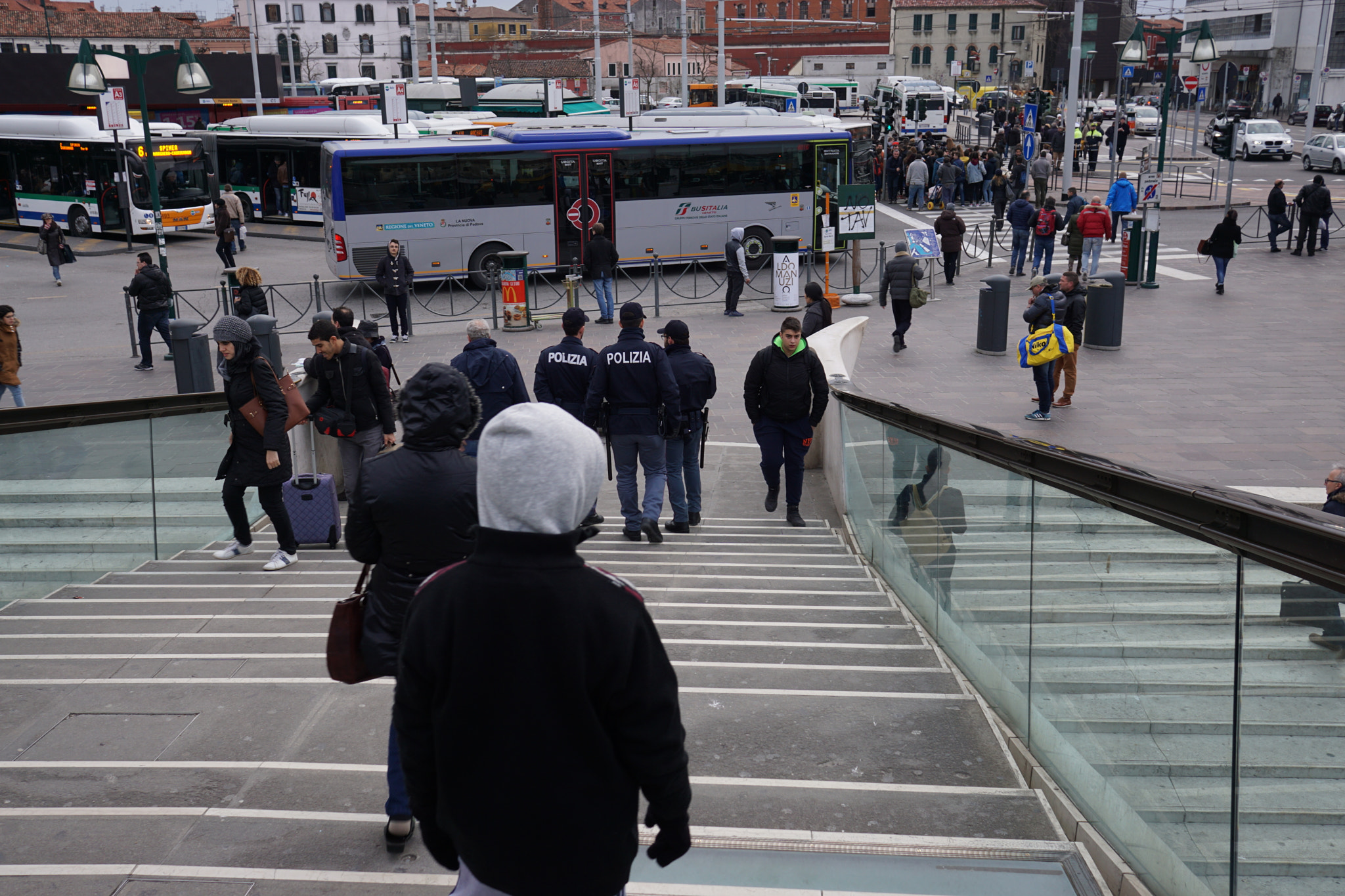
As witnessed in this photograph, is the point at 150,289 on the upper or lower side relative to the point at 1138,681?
lower

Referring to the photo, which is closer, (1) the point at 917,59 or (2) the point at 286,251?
(2) the point at 286,251

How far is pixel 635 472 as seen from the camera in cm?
905

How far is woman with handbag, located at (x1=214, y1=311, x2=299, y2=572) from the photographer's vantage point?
7.29 m

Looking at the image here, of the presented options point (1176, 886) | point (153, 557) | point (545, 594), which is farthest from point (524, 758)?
point (153, 557)

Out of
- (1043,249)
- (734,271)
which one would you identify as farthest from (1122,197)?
(734,271)

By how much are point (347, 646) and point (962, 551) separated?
304 centimetres

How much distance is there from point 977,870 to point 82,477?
6.33 m

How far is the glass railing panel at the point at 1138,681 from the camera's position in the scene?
3143 mm

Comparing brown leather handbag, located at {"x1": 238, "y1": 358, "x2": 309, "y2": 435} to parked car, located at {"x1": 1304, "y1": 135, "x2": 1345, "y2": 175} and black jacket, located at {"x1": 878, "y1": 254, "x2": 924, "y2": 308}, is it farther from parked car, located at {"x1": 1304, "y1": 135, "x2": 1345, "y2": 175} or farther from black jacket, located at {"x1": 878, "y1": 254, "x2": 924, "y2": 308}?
parked car, located at {"x1": 1304, "y1": 135, "x2": 1345, "y2": 175}

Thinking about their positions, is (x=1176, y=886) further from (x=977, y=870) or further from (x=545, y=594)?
(x=545, y=594)

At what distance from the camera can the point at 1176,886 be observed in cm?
324

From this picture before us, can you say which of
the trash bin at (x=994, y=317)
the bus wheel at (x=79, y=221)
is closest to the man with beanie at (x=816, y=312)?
the trash bin at (x=994, y=317)

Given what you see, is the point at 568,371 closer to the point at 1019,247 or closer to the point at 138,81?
the point at 138,81

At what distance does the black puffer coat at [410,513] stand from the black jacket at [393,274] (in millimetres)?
15310
